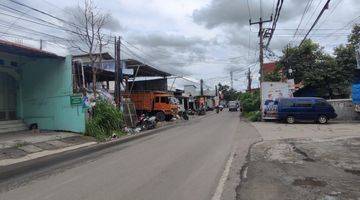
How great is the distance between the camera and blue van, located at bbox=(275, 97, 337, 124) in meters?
36.5

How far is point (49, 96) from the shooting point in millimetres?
27812

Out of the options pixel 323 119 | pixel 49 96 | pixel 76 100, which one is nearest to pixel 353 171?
pixel 76 100

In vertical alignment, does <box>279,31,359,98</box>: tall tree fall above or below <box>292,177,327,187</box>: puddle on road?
above

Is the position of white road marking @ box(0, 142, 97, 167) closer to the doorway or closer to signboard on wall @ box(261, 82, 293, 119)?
the doorway

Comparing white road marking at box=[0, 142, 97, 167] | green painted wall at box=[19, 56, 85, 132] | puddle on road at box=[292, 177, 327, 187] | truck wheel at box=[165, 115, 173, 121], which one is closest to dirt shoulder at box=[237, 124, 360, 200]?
puddle on road at box=[292, 177, 327, 187]

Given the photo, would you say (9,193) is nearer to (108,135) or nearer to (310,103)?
(108,135)

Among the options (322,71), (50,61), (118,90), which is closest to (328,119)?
(322,71)

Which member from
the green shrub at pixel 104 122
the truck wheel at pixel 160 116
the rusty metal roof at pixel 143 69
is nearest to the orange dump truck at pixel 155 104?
the truck wheel at pixel 160 116

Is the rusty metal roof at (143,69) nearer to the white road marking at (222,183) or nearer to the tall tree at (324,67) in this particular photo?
the tall tree at (324,67)

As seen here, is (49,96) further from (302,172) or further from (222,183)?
(222,183)

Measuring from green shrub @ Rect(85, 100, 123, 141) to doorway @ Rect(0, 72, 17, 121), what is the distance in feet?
15.3

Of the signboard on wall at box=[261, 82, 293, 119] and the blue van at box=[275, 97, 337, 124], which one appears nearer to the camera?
the blue van at box=[275, 97, 337, 124]

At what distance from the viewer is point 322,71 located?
46.5 m

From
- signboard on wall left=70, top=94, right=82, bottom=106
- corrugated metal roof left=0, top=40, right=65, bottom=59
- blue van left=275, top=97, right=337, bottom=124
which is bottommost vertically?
blue van left=275, top=97, right=337, bottom=124
